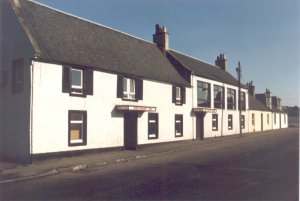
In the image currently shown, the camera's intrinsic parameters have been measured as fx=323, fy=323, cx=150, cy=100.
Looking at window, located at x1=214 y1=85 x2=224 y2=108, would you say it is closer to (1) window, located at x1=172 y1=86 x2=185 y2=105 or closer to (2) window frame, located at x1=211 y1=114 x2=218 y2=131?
(2) window frame, located at x1=211 y1=114 x2=218 y2=131

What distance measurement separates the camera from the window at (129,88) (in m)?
20.4

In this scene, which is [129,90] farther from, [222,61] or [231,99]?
[222,61]

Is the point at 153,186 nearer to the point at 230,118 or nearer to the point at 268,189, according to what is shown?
the point at 268,189

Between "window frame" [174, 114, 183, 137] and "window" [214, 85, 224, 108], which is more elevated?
"window" [214, 85, 224, 108]

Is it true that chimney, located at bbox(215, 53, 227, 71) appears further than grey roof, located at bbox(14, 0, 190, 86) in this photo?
Yes

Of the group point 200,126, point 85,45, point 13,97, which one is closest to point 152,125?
point 85,45

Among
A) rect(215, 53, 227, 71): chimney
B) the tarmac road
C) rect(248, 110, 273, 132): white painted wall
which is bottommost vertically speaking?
the tarmac road

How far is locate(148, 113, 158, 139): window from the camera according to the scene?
23.0 m

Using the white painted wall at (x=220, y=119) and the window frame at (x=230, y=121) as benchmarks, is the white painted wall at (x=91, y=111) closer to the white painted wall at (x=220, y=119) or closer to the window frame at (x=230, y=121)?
the white painted wall at (x=220, y=119)

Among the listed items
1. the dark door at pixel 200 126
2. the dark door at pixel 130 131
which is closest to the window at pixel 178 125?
the dark door at pixel 200 126

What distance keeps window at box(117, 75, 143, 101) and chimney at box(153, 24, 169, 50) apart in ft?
31.6

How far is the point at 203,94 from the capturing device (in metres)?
31.3

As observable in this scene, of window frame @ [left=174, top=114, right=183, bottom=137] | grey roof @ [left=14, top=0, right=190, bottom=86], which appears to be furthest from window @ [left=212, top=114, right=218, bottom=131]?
grey roof @ [left=14, top=0, right=190, bottom=86]

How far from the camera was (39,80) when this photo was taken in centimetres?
1564
